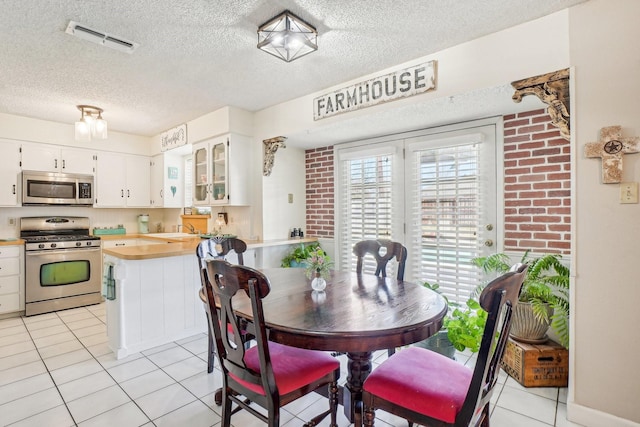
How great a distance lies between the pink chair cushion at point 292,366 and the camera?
4.81 ft

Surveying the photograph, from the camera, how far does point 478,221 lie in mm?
2988

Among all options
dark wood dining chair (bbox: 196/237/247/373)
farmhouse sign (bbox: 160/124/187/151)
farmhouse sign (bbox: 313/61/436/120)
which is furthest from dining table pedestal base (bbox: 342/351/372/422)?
farmhouse sign (bbox: 160/124/187/151)

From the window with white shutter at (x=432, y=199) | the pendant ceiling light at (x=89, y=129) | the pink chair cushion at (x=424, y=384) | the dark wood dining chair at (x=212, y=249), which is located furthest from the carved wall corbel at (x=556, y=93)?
the pendant ceiling light at (x=89, y=129)

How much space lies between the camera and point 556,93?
6.59 ft

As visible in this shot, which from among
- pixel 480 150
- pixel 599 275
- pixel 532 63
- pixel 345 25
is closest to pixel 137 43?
pixel 345 25

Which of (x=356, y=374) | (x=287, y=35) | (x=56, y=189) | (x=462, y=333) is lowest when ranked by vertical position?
(x=462, y=333)

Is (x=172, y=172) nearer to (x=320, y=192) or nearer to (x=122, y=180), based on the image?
(x=122, y=180)

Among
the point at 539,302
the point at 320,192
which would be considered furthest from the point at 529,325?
the point at 320,192

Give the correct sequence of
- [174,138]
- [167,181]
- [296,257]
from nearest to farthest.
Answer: [296,257] → [174,138] → [167,181]

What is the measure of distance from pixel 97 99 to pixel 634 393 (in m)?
4.84

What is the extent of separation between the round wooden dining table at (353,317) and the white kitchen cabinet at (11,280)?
3.71 metres

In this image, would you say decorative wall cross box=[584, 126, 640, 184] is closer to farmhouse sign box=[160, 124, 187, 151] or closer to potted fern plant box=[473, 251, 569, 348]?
potted fern plant box=[473, 251, 569, 348]

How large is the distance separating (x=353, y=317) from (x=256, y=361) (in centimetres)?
55

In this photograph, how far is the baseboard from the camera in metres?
1.78
